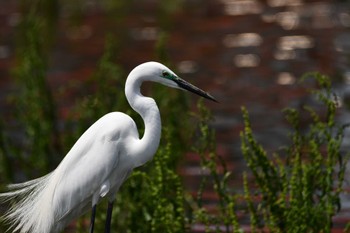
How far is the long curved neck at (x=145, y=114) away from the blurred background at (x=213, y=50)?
2211 millimetres

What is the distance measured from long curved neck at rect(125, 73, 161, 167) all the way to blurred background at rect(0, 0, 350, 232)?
7.25ft

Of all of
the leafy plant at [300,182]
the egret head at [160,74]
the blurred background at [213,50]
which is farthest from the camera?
the blurred background at [213,50]

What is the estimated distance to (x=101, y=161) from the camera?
14.2ft

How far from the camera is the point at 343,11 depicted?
1115cm

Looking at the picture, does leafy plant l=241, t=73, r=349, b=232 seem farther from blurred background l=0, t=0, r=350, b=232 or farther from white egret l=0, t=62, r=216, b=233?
blurred background l=0, t=0, r=350, b=232

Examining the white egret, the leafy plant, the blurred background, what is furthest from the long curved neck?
the blurred background

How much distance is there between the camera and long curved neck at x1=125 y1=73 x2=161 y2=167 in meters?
4.19

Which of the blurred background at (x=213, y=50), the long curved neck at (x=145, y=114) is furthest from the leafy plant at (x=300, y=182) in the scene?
the blurred background at (x=213, y=50)

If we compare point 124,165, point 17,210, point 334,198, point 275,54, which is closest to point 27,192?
point 17,210

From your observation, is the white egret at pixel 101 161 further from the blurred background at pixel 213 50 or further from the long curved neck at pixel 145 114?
the blurred background at pixel 213 50

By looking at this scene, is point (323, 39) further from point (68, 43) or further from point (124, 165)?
point (124, 165)

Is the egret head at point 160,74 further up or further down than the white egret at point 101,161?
further up

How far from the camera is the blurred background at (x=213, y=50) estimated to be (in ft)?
26.8

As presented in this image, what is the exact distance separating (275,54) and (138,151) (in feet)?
19.6
